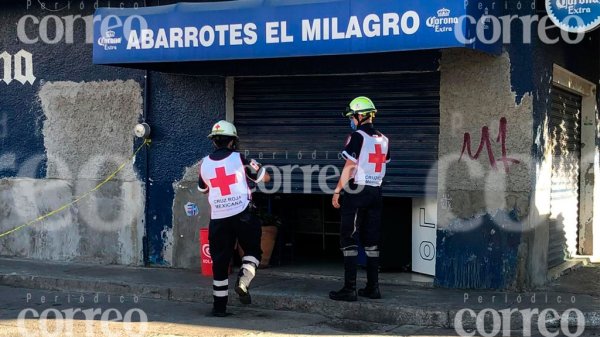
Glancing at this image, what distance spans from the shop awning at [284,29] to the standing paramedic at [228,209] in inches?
50.4

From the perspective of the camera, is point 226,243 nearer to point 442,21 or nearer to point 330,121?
point 330,121

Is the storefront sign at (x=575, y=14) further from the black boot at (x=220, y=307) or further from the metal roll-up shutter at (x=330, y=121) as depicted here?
the black boot at (x=220, y=307)

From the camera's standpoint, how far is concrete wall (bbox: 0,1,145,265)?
11.0 m

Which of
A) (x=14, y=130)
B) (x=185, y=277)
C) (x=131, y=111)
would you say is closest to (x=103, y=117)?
(x=131, y=111)

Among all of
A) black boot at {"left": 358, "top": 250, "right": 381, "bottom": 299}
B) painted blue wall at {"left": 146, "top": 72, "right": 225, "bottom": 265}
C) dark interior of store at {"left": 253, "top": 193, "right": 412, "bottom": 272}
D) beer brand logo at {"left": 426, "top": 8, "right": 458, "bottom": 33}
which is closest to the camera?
beer brand logo at {"left": 426, "top": 8, "right": 458, "bottom": 33}

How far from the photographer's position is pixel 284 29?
8695 millimetres

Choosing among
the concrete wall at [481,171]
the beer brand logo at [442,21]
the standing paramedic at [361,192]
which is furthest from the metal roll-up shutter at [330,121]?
the beer brand logo at [442,21]

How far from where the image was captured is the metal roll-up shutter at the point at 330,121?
9336 mm

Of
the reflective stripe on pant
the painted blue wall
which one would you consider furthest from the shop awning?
the reflective stripe on pant

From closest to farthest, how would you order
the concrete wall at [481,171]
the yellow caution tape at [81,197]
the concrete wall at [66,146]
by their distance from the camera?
the concrete wall at [481,171] < the yellow caution tape at [81,197] < the concrete wall at [66,146]

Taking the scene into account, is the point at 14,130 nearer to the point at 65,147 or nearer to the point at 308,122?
the point at 65,147

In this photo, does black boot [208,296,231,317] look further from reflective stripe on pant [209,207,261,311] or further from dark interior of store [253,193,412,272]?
dark interior of store [253,193,412,272]

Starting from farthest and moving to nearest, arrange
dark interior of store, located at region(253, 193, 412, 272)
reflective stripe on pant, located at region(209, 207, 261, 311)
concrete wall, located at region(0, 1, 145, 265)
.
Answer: concrete wall, located at region(0, 1, 145, 265) → dark interior of store, located at region(253, 193, 412, 272) → reflective stripe on pant, located at region(209, 207, 261, 311)

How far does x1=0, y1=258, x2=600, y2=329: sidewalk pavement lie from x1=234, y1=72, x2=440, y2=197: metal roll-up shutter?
1.25 meters
